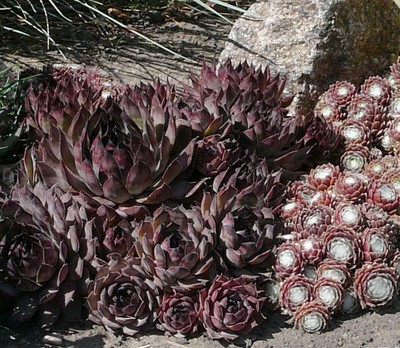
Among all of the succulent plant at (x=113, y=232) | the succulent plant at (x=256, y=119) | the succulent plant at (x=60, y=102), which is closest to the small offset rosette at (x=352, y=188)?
the succulent plant at (x=256, y=119)

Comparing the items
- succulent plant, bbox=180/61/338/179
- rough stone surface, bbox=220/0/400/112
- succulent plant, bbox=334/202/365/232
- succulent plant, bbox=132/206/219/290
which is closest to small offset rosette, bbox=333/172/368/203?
succulent plant, bbox=334/202/365/232

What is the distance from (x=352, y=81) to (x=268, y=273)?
5.02 feet

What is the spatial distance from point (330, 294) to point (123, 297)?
772 mm

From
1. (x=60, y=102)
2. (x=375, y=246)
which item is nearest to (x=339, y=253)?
(x=375, y=246)

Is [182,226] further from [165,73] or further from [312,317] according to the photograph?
[165,73]

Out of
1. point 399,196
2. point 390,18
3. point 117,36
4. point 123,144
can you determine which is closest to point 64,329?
point 123,144

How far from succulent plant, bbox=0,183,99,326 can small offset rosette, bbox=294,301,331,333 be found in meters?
0.81

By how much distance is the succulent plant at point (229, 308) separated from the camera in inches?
117

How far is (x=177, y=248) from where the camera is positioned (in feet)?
9.88

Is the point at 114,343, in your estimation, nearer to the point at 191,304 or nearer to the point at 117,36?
the point at 191,304

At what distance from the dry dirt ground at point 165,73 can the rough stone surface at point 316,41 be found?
561 millimetres

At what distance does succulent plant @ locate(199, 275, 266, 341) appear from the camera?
9.79 feet

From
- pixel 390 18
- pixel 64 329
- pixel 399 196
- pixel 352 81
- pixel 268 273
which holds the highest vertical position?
pixel 390 18

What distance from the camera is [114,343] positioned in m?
3.06
